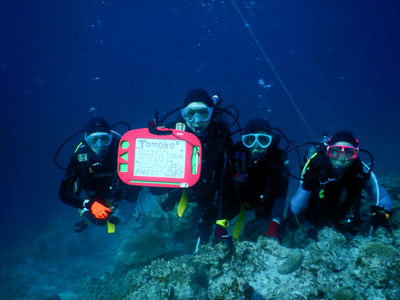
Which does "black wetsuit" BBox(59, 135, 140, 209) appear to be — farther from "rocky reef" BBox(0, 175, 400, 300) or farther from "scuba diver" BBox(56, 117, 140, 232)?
"rocky reef" BBox(0, 175, 400, 300)

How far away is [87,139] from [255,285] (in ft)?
12.5

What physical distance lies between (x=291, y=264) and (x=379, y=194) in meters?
2.18

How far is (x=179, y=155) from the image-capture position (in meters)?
2.43

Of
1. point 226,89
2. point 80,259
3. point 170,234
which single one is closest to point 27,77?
point 226,89

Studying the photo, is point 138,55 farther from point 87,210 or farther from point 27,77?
point 87,210

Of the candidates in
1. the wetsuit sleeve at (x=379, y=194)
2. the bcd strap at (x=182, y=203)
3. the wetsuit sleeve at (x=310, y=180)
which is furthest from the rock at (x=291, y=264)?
the wetsuit sleeve at (x=379, y=194)

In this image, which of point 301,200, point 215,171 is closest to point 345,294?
point 301,200

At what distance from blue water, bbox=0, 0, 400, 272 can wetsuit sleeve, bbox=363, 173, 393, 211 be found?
3788cm

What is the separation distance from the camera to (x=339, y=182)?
137 inches

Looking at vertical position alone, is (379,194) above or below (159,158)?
below

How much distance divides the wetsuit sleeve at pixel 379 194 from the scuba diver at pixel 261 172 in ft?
4.61

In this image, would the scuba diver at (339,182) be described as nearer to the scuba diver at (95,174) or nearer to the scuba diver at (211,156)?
the scuba diver at (211,156)

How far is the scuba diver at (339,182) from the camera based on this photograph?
10.6ft

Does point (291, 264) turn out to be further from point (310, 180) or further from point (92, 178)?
point (92, 178)
